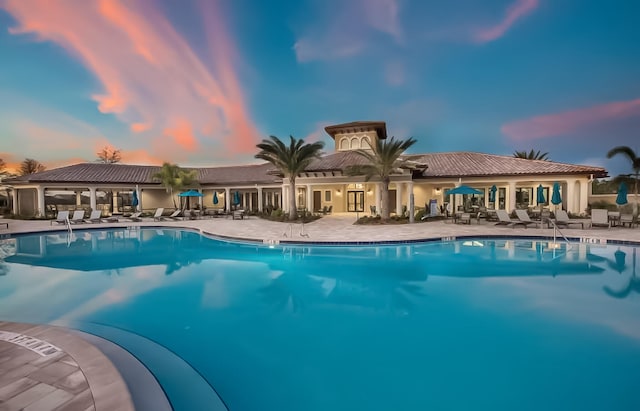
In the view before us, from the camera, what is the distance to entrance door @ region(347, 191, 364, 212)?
1068 inches

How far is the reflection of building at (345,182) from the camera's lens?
21812 millimetres

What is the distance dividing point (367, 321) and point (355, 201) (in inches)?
861

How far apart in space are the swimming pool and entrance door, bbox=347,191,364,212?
15.7m

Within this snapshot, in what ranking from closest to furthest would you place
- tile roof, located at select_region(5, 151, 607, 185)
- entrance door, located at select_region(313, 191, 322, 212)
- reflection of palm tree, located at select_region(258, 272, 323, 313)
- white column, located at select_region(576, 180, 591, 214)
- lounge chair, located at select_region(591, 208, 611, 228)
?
reflection of palm tree, located at select_region(258, 272, 323, 313)
lounge chair, located at select_region(591, 208, 611, 228)
white column, located at select_region(576, 180, 591, 214)
tile roof, located at select_region(5, 151, 607, 185)
entrance door, located at select_region(313, 191, 322, 212)

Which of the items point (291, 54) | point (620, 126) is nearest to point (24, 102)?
point (291, 54)

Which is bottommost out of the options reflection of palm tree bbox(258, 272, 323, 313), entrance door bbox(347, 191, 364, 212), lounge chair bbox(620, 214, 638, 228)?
reflection of palm tree bbox(258, 272, 323, 313)

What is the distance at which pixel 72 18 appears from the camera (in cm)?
1550

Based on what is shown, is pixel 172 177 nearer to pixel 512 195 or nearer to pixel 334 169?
pixel 334 169

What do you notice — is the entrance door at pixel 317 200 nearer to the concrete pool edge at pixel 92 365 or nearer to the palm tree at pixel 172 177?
the palm tree at pixel 172 177

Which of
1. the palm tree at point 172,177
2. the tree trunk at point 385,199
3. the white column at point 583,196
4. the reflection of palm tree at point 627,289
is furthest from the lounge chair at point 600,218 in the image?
the palm tree at point 172,177

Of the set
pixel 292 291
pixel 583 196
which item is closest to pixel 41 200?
pixel 292 291

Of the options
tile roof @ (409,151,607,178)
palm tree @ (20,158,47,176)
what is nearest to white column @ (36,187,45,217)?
palm tree @ (20,158,47,176)

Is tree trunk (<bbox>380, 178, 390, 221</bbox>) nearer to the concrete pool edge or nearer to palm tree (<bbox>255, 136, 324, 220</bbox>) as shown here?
palm tree (<bbox>255, 136, 324, 220</bbox>)

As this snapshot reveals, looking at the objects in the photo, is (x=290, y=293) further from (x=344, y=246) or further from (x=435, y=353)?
(x=344, y=246)
